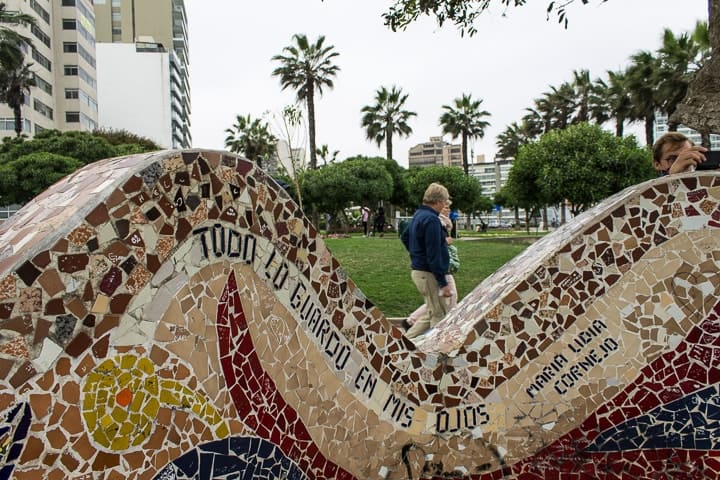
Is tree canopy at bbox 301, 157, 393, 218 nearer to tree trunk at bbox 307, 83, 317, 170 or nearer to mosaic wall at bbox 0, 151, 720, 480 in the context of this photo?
tree trunk at bbox 307, 83, 317, 170

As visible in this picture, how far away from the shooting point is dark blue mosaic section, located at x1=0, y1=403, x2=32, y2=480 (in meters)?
1.32

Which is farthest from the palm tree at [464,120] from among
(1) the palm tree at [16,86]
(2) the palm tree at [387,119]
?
(1) the palm tree at [16,86]

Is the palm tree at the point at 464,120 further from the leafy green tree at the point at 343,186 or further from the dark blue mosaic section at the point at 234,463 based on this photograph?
the dark blue mosaic section at the point at 234,463

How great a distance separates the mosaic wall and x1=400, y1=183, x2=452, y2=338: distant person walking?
1.66 metres

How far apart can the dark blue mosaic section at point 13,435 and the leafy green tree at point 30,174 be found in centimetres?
2848

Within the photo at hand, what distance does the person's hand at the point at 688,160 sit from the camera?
279cm

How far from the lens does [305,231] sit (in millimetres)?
2141

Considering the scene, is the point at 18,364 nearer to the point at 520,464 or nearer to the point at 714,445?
the point at 520,464

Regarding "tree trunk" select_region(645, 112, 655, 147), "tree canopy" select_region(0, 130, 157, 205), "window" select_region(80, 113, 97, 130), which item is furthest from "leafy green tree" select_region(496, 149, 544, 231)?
"window" select_region(80, 113, 97, 130)

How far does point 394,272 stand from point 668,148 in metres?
9.34

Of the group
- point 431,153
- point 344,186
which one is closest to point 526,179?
point 344,186

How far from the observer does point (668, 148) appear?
119 inches

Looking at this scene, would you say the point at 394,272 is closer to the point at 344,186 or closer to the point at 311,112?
the point at 344,186

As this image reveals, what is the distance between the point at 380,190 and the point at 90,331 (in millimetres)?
37014
